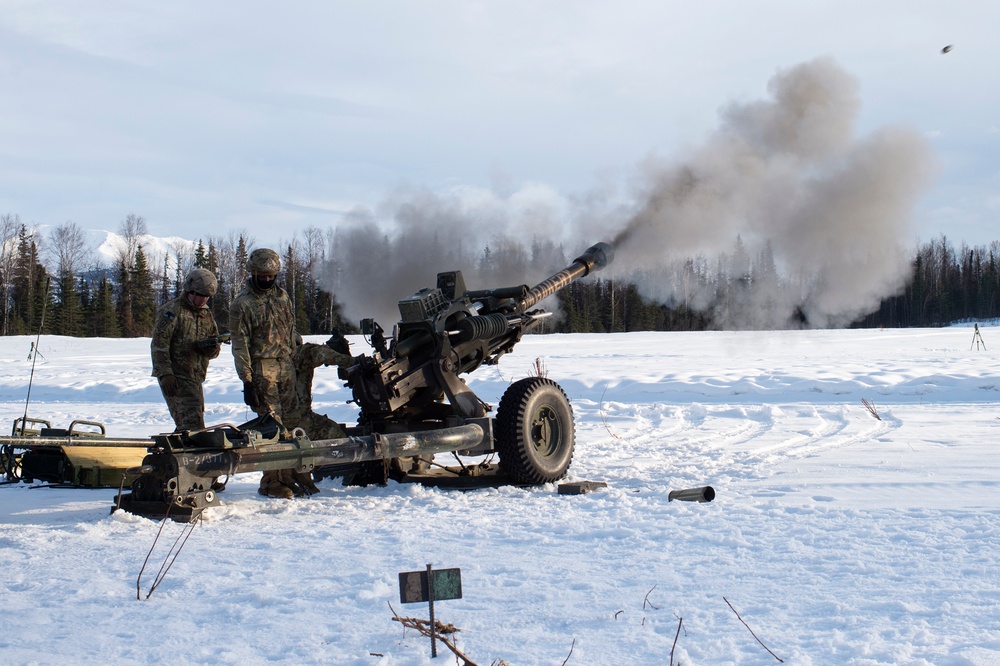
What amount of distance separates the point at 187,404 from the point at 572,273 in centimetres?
386

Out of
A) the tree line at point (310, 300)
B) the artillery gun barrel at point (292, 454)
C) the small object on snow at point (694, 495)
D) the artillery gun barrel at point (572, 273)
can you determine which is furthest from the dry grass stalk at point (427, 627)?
the tree line at point (310, 300)

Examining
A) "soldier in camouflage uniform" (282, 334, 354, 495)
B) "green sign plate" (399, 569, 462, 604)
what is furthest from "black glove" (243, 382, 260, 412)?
"green sign plate" (399, 569, 462, 604)

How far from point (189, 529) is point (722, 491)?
3763 millimetres

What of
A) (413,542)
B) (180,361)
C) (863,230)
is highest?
(863,230)

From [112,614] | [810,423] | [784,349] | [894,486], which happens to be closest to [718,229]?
[810,423]

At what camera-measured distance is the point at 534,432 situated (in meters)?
7.87

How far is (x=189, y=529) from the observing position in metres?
5.62

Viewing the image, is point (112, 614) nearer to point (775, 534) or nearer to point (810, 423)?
point (775, 534)

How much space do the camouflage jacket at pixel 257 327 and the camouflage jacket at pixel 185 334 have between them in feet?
1.17

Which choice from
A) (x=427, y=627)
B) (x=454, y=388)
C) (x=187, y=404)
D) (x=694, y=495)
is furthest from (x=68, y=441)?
(x=694, y=495)

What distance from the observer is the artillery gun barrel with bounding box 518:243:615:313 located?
338 inches

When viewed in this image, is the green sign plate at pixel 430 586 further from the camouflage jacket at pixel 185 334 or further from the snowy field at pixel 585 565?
the camouflage jacket at pixel 185 334

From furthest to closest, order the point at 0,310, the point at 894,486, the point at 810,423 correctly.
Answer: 1. the point at 0,310
2. the point at 810,423
3. the point at 894,486

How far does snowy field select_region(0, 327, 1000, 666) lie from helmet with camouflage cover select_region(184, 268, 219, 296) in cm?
162
